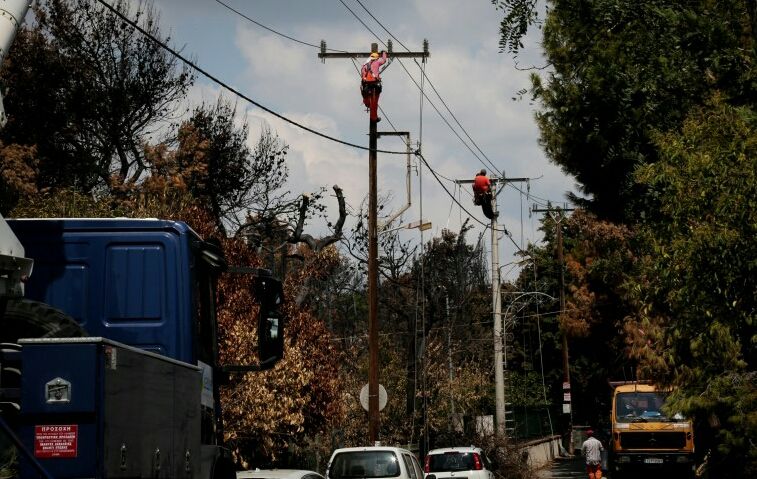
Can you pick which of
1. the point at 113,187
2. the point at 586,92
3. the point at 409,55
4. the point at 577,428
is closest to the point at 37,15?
the point at 113,187

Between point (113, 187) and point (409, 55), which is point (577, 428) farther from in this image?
point (113, 187)

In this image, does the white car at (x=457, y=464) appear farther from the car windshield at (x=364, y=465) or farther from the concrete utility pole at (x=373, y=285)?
the car windshield at (x=364, y=465)

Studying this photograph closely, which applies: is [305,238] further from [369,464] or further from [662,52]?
[662,52]

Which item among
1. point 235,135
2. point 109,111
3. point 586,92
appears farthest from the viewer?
point 235,135

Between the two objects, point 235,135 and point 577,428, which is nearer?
point 235,135

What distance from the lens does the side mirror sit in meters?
9.21

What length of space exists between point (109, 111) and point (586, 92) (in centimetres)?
1540

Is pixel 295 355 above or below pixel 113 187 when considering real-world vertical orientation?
below

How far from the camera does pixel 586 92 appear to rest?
2108 centimetres

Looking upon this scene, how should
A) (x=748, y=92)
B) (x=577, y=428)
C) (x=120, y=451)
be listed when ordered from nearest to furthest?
(x=120, y=451), (x=748, y=92), (x=577, y=428)

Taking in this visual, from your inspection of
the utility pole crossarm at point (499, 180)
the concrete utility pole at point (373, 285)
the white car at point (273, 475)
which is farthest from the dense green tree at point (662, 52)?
the utility pole crossarm at point (499, 180)

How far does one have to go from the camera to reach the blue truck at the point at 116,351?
5.77m

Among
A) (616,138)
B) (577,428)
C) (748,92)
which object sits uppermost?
(616,138)

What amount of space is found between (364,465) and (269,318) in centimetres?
1045
